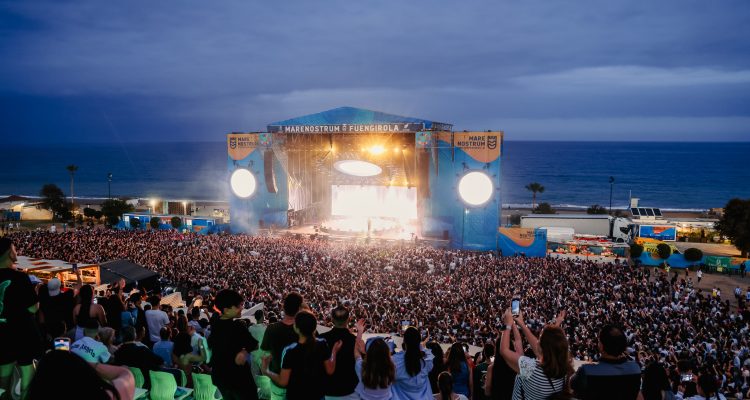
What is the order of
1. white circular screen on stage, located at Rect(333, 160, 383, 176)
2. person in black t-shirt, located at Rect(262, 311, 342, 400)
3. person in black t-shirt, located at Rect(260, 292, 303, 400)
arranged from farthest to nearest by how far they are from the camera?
white circular screen on stage, located at Rect(333, 160, 383, 176), person in black t-shirt, located at Rect(260, 292, 303, 400), person in black t-shirt, located at Rect(262, 311, 342, 400)

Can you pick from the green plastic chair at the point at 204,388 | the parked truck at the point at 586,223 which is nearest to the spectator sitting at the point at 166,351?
the green plastic chair at the point at 204,388

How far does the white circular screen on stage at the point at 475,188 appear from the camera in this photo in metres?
26.0

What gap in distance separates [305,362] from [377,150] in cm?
2519

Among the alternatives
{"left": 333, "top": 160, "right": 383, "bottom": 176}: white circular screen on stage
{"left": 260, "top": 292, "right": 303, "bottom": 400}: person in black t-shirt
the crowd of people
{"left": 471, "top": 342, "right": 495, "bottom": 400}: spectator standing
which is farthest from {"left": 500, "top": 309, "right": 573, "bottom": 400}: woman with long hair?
{"left": 333, "top": 160, "right": 383, "bottom": 176}: white circular screen on stage

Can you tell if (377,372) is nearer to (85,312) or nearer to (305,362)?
(305,362)

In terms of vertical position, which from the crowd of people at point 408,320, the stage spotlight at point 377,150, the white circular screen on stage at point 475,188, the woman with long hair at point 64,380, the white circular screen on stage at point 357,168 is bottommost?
the crowd of people at point 408,320

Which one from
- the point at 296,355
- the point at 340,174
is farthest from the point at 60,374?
the point at 340,174

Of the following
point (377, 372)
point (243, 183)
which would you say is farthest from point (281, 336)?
point (243, 183)

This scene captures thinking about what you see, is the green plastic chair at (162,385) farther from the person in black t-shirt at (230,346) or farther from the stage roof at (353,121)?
the stage roof at (353,121)

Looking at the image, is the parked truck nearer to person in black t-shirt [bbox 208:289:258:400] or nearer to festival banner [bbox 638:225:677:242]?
festival banner [bbox 638:225:677:242]

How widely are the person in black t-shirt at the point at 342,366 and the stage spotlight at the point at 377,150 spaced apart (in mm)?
24639

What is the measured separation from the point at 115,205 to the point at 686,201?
260 ft

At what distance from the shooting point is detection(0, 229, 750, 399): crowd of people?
3.60m

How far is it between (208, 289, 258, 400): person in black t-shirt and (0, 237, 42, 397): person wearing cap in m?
1.61
